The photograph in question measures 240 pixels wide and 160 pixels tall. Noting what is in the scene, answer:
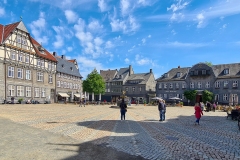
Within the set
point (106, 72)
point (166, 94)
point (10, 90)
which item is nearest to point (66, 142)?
point (10, 90)

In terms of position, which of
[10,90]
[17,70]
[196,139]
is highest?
[17,70]

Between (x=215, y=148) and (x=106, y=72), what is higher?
(x=106, y=72)

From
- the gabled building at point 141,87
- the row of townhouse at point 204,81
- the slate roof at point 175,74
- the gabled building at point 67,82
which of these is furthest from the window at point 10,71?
the slate roof at point 175,74

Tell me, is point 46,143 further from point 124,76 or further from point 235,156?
point 124,76

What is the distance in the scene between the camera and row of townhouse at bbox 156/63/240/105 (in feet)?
143

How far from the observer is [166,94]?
178ft

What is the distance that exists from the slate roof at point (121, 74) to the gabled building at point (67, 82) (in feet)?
45.8

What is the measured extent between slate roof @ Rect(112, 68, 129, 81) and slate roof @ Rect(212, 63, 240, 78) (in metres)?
28.9

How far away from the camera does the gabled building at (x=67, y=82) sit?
47.8 m

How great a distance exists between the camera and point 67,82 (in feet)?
168

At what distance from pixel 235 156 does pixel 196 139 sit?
252 centimetres

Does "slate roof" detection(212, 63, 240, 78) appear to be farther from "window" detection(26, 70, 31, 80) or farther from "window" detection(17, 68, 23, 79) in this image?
"window" detection(17, 68, 23, 79)

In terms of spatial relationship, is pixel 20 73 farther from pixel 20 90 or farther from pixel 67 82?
pixel 67 82

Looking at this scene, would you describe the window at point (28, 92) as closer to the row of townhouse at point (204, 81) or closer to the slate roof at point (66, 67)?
the slate roof at point (66, 67)
